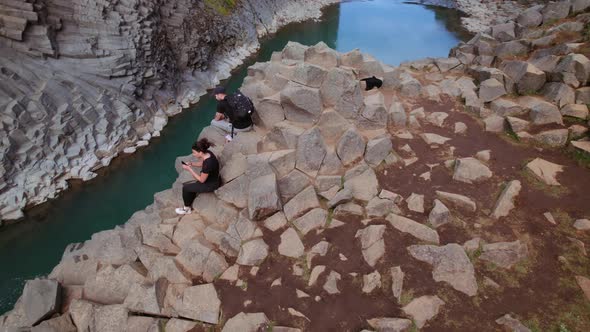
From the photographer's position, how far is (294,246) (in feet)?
28.0

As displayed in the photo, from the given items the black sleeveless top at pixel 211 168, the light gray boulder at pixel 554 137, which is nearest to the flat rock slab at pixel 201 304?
the black sleeveless top at pixel 211 168

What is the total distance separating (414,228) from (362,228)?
1193 millimetres

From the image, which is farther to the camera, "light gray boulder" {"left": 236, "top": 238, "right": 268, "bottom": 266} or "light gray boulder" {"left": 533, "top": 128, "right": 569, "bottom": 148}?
"light gray boulder" {"left": 533, "top": 128, "right": 569, "bottom": 148}

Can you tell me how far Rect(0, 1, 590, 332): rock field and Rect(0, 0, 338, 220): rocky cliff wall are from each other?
8286mm

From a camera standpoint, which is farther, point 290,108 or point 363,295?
point 290,108

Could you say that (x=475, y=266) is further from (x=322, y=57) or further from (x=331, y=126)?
(x=322, y=57)

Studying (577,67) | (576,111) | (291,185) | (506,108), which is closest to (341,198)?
(291,185)

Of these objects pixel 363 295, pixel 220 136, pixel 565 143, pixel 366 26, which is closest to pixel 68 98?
pixel 220 136

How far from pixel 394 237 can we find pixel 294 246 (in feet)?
7.70

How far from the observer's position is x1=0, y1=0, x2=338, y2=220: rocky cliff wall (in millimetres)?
16672

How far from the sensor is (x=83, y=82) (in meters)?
19.9

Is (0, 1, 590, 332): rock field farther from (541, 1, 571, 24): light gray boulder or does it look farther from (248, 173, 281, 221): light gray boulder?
(541, 1, 571, 24): light gray boulder

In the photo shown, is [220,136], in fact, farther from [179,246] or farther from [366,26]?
[366,26]

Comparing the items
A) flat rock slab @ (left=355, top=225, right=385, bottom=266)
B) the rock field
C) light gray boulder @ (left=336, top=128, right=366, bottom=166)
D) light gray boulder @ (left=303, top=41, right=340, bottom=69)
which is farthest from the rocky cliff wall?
flat rock slab @ (left=355, top=225, right=385, bottom=266)
